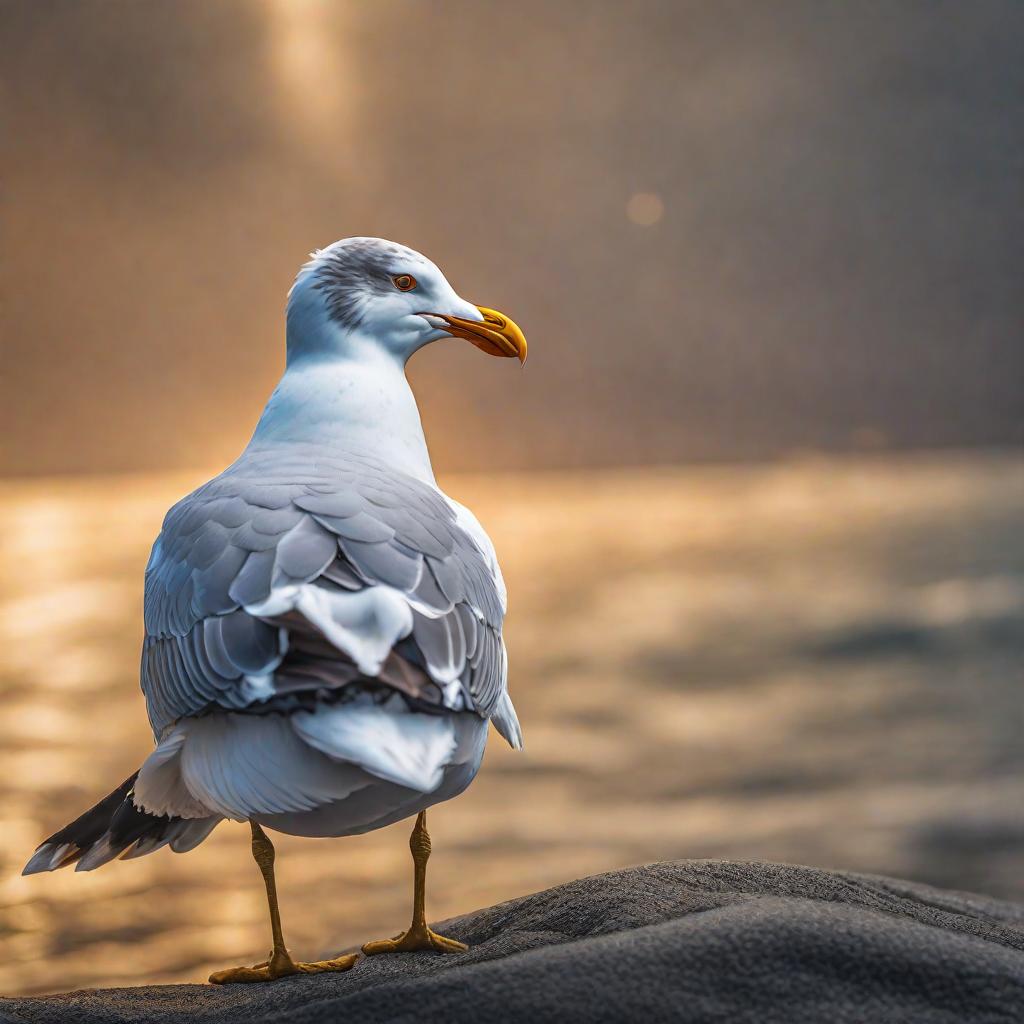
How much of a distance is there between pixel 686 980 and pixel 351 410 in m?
1.05

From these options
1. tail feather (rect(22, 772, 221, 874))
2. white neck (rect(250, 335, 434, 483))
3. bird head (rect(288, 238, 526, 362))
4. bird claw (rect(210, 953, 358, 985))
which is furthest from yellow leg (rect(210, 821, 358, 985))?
bird head (rect(288, 238, 526, 362))

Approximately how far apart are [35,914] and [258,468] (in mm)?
2228

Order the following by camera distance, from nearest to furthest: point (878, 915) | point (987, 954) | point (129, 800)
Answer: point (987, 954) → point (878, 915) → point (129, 800)

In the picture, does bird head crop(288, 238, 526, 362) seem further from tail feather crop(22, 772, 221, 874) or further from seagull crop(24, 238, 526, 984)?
tail feather crop(22, 772, 221, 874)

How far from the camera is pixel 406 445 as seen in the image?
6.63ft

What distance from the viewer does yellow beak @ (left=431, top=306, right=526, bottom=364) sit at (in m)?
2.14

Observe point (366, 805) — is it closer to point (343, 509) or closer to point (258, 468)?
point (343, 509)

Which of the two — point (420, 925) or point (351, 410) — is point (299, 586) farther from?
point (420, 925)

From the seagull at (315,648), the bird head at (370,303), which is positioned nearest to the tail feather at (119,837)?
the seagull at (315,648)

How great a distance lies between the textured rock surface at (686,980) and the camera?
4.58ft

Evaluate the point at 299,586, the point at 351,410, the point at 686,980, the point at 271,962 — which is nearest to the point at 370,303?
the point at 351,410

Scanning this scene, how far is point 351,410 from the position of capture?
6.49 feet

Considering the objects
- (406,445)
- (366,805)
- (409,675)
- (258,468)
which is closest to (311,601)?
(409,675)

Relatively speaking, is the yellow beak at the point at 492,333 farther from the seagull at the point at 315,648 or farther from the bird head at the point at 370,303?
the seagull at the point at 315,648
